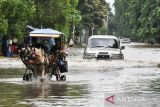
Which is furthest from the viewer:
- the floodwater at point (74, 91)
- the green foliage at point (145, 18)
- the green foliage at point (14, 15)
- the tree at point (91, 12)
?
the tree at point (91, 12)

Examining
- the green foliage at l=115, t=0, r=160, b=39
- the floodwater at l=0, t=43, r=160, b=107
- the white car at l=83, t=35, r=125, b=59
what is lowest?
the green foliage at l=115, t=0, r=160, b=39

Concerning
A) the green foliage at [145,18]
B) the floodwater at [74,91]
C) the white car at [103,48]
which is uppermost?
the floodwater at [74,91]

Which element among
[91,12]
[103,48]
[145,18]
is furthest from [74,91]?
[91,12]

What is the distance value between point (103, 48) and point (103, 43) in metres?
0.93

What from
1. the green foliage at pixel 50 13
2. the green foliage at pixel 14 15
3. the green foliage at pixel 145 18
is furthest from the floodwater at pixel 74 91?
the green foliage at pixel 145 18

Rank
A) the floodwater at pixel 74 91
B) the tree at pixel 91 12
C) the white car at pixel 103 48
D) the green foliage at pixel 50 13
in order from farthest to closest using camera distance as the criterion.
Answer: the tree at pixel 91 12
the green foliage at pixel 50 13
the white car at pixel 103 48
the floodwater at pixel 74 91

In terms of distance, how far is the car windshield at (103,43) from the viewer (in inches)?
1481

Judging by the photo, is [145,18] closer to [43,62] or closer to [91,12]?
[91,12]

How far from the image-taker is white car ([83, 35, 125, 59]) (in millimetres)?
36469

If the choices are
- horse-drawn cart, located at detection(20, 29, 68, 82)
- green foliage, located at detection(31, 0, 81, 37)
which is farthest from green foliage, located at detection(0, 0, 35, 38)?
horse-drawn cart, located at detection(20, 29, 68, 82)

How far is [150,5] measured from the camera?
11119 centimetres

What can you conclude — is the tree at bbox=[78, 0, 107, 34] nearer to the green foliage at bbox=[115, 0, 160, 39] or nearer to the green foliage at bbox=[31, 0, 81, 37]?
the green foliage at bbox=[115, 0, 160, 39]

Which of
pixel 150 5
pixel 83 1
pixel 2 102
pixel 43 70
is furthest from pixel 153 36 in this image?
pixel 2 102

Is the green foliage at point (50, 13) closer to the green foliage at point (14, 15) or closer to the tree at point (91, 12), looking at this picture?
the green foliage at point (14, 15)
